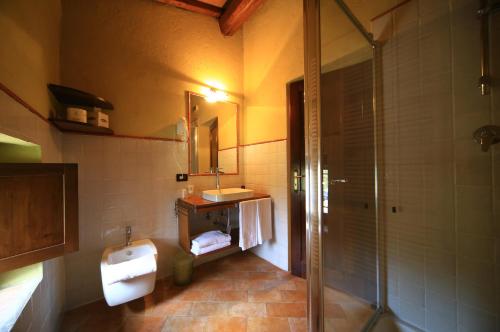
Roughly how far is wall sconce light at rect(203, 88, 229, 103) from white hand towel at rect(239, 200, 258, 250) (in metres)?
1.37

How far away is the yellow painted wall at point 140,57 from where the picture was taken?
5.46 feet

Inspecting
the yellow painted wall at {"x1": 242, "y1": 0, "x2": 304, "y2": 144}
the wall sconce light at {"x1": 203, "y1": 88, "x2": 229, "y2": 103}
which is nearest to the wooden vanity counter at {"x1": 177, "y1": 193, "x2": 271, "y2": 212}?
the yellow painted wall at {"x1": 242, "y1": 0, "x2": 304, "y2": 144}

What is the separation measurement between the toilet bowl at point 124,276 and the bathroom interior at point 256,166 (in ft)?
0.05

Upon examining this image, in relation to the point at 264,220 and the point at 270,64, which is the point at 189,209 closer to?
the point at 264,220

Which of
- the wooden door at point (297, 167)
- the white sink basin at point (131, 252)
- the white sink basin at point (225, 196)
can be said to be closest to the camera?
the white sink basin at point (131, 252)

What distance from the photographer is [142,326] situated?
1408 mm

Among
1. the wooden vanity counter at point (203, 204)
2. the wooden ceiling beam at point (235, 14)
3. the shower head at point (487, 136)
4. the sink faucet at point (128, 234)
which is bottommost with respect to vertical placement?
the sink faucet at point (128, 234)

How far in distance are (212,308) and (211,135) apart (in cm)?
181

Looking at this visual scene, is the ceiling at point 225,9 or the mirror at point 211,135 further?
the mirror at point 211,135

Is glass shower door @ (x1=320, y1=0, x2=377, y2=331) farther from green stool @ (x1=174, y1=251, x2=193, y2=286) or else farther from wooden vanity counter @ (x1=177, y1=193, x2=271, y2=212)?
green stool @ (x1=174, y1=251, x2=193, y2=286)

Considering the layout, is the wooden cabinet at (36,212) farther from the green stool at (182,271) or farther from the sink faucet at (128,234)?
the green stool at (182,271)

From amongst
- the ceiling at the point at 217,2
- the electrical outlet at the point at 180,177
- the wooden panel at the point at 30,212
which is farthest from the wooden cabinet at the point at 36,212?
the ceiling at the point at 217,2

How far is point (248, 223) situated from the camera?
2041 mm

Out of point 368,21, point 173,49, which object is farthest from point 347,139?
point 173,49
